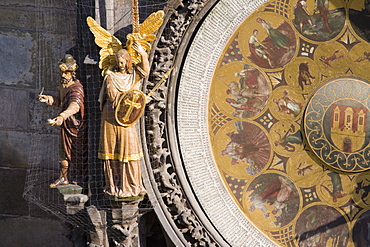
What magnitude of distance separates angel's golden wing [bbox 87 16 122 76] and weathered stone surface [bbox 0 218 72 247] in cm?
139

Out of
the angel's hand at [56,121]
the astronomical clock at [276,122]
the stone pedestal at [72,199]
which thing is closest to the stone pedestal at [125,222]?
the stone pedestal at [72,199]

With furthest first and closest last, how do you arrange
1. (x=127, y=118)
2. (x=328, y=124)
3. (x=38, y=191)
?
1. (x=328, y=124)
2. (x=38, y=191)
3. (x=127, y=118)

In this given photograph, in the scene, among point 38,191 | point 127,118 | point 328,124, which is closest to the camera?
point 127,118

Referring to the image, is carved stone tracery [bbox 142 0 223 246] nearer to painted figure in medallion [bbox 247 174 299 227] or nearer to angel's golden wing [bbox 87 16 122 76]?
angel's golden wing [bbox 87 16 122 76]

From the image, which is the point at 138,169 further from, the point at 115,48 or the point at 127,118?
the point at 115,48

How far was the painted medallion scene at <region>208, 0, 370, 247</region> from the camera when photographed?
6.62 meters

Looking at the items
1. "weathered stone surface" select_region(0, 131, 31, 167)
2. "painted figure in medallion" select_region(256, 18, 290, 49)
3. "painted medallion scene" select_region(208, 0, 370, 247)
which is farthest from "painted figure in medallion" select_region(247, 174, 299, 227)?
"weathered stone surface" select_region(0, 131, 31, 167)

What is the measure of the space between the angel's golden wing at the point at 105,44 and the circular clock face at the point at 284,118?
1.85ft

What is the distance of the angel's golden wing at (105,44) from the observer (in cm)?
601

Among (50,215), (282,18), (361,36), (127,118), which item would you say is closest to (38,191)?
(50,215)

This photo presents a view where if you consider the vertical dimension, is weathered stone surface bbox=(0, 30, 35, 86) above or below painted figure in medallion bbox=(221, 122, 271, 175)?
above

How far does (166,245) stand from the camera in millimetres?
6379

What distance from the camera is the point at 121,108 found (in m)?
5.93

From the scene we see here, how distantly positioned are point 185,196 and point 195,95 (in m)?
0.71
